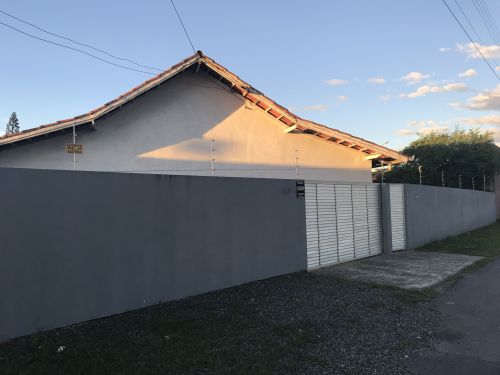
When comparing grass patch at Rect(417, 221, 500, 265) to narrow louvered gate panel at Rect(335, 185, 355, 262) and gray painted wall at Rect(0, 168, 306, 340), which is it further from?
gray painted wall at Rect(0, 168, 306, 340)

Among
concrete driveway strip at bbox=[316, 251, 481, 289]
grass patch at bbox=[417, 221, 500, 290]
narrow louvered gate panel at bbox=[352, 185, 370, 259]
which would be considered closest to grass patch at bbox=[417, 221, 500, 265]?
grass patch at bbox=[417, 221, 500, 290]

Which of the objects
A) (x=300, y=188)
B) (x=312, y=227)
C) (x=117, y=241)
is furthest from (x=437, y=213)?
(x=117, y=241)

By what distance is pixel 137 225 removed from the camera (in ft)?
21.0

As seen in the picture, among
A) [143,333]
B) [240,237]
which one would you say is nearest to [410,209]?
[240,237]

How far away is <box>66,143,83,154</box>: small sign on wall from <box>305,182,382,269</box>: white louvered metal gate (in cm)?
544

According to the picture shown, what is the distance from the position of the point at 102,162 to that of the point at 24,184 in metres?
3.82


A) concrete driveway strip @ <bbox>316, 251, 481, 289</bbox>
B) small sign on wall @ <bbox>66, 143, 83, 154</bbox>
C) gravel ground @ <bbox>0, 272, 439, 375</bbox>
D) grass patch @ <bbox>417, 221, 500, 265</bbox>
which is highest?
small sign on wall @ <bbox>66, 143, 83, 154</bbox>

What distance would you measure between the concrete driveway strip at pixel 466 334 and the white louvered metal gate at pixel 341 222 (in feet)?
10.4

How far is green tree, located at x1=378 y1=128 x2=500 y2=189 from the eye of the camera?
31.1 m

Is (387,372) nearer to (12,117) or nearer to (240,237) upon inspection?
(240,237)

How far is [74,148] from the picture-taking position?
867 centimetres

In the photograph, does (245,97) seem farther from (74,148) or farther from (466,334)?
(466,334)

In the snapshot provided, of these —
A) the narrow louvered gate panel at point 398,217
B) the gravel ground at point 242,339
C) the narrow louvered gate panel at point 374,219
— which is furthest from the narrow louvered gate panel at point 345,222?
the gravel ground at point 242,339

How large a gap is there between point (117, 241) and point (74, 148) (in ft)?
11.6
